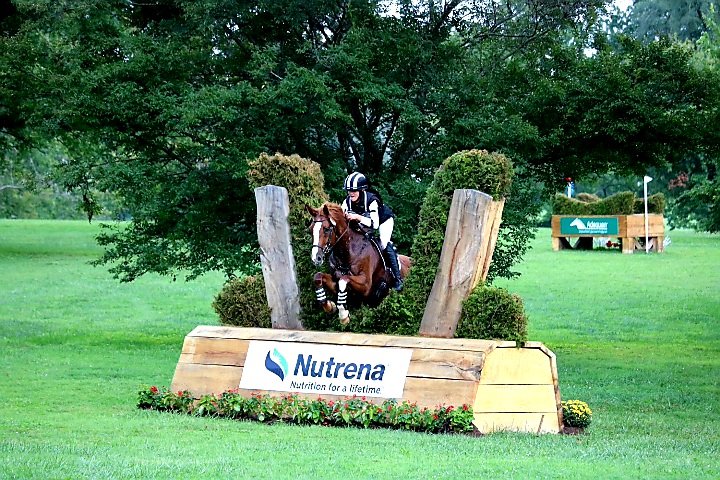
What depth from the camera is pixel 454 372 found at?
11430 millimetres

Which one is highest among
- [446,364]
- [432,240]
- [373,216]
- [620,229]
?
[373,216]

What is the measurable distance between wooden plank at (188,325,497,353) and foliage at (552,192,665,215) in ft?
106

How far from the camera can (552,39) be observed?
1928cm

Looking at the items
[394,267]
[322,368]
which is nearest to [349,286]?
[394,267]

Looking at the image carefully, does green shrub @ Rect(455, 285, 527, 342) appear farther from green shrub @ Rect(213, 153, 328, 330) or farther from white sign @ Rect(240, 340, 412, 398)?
green shrub @ Rect(213, 153, 328, 330)

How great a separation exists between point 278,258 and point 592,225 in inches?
1322

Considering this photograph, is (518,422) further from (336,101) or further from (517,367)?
(336,101)

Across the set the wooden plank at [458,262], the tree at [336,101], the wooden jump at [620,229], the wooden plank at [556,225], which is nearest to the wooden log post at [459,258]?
the wooden plank at [458,262]

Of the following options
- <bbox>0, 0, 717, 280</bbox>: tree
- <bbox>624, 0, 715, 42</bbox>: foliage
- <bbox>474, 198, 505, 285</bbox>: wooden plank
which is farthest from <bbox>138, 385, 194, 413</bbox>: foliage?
<bbox>624, 0, 715, 42</bbox>: foliage

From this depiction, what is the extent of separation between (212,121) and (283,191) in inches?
215

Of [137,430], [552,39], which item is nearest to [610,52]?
[552,39]

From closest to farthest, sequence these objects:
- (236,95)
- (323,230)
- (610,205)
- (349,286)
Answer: (323,230), (349,286), (236,95), (610,205)

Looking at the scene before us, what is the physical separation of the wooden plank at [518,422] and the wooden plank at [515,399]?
5cm

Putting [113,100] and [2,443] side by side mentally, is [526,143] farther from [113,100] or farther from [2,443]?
[2,443]
